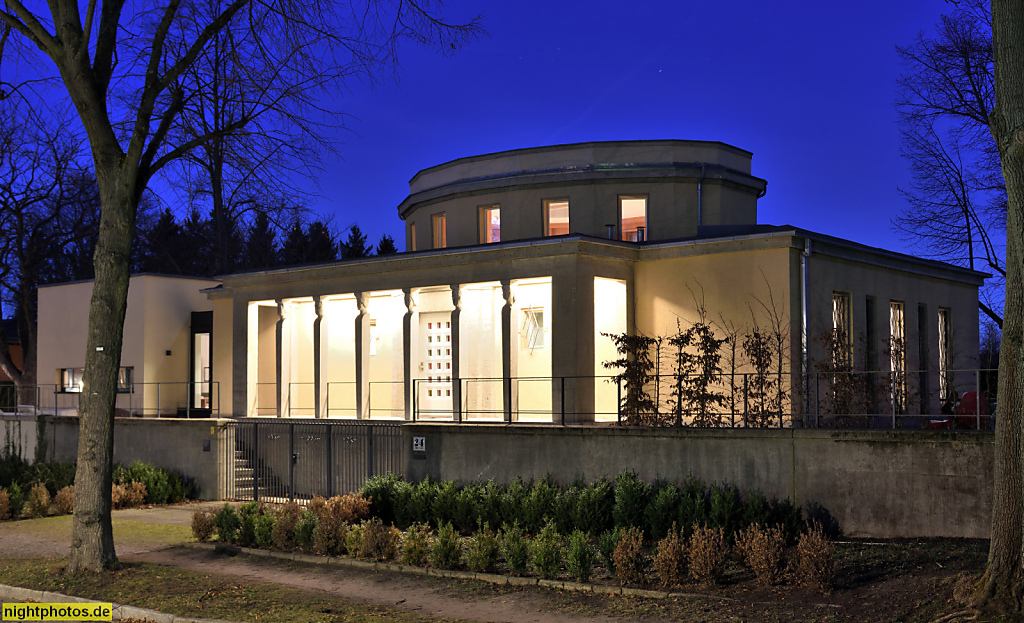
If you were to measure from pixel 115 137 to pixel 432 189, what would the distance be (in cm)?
1599

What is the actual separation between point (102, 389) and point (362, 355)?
485 inches

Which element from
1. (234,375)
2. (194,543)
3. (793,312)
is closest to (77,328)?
(234,375)

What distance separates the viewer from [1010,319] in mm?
9570

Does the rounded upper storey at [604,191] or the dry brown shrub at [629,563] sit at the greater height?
the rounded upper storey at [604,191]

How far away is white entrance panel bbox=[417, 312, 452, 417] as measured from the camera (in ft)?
84.7

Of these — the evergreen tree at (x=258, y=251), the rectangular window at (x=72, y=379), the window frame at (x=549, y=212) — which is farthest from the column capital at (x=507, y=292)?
the evergreen tree at (x=258, y=251)

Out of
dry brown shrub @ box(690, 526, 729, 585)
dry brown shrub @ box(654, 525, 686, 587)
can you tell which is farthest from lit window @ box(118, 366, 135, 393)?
dry brown shrub @ box(690, 526, 729, 585)

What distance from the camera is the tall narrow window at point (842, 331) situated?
1956cm

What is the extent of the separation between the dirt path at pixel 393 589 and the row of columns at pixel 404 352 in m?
7.68

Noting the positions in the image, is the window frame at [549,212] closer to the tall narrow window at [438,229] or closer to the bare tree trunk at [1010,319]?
the tall narrow window at [438,229]

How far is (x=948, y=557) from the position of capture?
11.9 meters

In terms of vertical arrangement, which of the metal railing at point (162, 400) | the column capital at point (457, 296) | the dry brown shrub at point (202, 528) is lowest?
the dry brown shrub at point (202, 528)

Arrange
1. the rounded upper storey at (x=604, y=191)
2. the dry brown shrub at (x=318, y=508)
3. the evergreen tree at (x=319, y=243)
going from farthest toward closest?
1. the evergreen tree at (x=319, y=243)
2. the rounded upper storey at (x=604, y=191)
3. the dry brown shrub at (x=318, y=508)

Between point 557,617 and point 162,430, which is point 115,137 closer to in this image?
point 557,617
